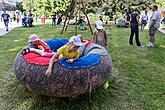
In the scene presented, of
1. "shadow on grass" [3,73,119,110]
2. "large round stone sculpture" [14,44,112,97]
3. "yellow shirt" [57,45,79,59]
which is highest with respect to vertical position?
"yellow shirt" [57,45,79,59]

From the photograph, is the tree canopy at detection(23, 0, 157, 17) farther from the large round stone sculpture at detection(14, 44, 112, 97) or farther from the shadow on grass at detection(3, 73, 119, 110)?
the large round stone sculpture at detection(14, 44, 112, 97)

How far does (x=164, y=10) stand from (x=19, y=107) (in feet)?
83.0

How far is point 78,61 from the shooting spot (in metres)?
5.16

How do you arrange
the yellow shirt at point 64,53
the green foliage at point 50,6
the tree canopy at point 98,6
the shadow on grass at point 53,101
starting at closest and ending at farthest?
the yellow shirt at point 64,53 < the shadow on grass at point 53,101 < the green foliage at point 50,6 < the tree canopy at point 98,6

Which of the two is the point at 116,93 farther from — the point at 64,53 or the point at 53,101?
the point at 64,53

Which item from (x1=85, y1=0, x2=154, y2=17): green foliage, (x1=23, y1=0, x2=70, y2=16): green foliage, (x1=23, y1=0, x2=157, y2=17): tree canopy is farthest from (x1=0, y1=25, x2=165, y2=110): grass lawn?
(x1=85, y1=0, x2=154, y2=17): green foliage

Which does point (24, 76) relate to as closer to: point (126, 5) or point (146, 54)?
point (146, 54)

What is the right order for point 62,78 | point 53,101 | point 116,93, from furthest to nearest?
point 116,93
point 53,101
point 62,78

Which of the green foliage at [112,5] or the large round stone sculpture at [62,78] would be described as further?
the green foliage at [112,5]

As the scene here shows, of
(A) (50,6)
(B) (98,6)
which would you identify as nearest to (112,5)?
(B) (98,6)

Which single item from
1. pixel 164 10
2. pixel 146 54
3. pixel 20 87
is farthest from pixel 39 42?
pixel 164 10

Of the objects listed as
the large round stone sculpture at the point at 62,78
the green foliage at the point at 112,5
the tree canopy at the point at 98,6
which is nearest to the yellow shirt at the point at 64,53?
the large round stone sculpture at the point at 62,78

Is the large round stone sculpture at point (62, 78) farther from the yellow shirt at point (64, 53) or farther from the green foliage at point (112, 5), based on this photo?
the green foliage at point (112, 5)

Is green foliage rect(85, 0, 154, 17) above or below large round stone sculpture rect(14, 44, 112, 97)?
above
